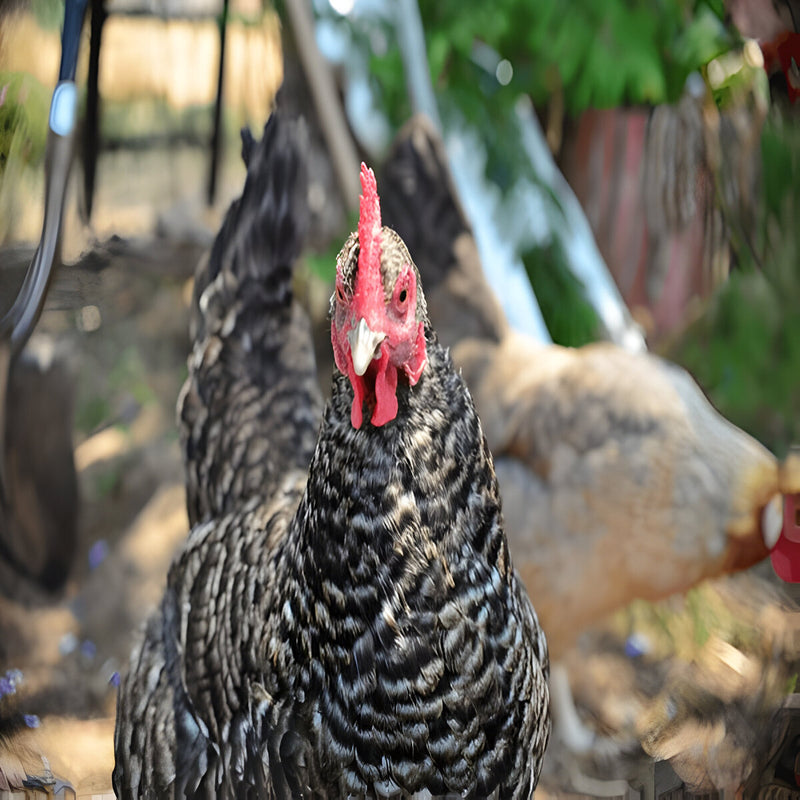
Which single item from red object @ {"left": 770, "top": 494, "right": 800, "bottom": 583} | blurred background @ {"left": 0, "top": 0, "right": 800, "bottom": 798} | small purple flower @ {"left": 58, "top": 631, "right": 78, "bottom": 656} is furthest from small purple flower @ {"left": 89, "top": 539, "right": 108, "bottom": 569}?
red object @ {"left": 770, "top": 494, "right": 800, "bottom": 583}

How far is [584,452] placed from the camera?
1090 millimetres

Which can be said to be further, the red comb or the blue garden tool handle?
the blue garden tool handle

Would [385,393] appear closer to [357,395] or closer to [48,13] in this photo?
[357,395]

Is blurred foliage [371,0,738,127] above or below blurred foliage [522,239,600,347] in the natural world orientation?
above

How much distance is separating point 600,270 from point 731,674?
2.19 ft

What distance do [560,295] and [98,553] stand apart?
838 millimetres

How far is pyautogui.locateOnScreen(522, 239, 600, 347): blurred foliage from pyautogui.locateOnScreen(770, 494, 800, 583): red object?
1.29 feet

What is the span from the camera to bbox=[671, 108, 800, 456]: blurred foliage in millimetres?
1016

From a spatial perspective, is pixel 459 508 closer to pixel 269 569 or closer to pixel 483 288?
pixel 269 569

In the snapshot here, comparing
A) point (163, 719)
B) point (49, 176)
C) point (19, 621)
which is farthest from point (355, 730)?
point (49, 176)

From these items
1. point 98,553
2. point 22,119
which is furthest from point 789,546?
point 22,119

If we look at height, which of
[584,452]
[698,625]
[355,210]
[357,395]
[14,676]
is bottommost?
[14,676]

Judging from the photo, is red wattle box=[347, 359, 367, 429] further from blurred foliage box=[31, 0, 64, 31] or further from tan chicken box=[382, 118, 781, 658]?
blurred foliage box=[31, 0, 64, 31]

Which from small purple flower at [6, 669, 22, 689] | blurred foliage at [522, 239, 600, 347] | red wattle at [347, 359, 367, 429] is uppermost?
blurred foliage at [522, 239, 600, 347]
